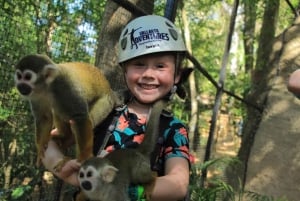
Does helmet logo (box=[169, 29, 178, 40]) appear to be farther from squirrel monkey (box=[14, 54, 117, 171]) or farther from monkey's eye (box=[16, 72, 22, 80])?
monkey's eye (box=[16, 72, 22, 80])

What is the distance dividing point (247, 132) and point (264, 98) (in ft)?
2.22

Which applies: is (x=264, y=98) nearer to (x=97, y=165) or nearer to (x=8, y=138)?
(x=8, y=138)

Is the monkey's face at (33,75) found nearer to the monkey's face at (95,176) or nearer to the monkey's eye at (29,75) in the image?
the monkey's eye at (29,75)

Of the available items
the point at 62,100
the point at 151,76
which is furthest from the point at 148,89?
the point at 62,100

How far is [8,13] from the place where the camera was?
9.91 feet

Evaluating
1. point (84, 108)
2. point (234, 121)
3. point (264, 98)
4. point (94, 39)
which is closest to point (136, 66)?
point (84, 108)

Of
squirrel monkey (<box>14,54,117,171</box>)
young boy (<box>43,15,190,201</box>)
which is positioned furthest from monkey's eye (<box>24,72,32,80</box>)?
young boy (<box>43,15,190,201</box>)

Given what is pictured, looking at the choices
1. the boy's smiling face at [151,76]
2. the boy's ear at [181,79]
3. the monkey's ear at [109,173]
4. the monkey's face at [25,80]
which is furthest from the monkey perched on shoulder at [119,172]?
the monkey's face at [25,80]

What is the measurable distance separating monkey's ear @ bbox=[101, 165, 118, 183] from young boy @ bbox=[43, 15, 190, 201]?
0.13m

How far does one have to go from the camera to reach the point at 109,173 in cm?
159

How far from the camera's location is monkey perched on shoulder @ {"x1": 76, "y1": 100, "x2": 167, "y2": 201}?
5.15 ft

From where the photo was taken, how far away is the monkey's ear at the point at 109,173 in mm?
1576

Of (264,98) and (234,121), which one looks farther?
(234,121)

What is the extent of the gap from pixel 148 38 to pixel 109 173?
0.63 m
